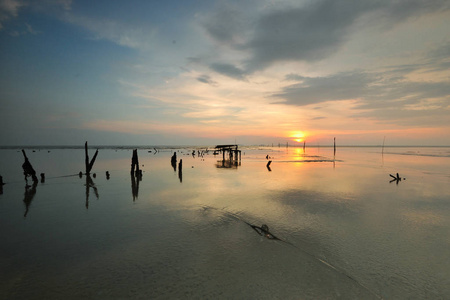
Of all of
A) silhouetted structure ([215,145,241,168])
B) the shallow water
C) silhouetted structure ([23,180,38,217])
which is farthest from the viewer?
silhouetted structure ([215,145,241,168])

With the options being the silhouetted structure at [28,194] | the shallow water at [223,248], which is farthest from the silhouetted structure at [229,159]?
the silhouetted structure at [28,194]

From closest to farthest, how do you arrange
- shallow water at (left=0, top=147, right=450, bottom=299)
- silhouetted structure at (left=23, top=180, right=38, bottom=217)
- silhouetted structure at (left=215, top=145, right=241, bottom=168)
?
shallow water at (left=0, top=147, right=450, bottom=299) < silhouetted structure at (left=23, top=180, right=38, bottom=217) < silhouetted structure at (left=215, top=145, right=241, bottom=168)

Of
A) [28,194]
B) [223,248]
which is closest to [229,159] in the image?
[28,194]

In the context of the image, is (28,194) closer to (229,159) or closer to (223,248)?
(223,248)

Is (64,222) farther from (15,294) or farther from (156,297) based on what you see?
(156,297)

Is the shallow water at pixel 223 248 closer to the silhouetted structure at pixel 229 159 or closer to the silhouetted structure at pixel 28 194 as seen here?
the silhouetted structure at pixel 28 194

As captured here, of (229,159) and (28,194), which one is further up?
(229,159)

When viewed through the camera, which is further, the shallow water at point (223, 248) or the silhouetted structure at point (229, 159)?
the silhouetted structure at point (229, 159)

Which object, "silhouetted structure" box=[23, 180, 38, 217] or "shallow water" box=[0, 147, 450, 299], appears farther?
"silhouetted structure" box=[23, 180, 38, 217]

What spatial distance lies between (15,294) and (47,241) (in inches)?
151

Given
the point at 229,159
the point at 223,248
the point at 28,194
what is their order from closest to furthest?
the point at 223,248, the point at 28,194, the point at 229,159

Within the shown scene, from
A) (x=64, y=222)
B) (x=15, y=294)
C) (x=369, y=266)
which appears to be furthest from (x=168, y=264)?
(x=64, y=222)

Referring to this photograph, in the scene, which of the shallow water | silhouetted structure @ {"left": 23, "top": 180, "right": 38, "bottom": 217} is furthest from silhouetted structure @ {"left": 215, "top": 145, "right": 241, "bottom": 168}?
silhouetted structure @ {"left": 23, "top": 180, "right": 38, "bottom": 217}

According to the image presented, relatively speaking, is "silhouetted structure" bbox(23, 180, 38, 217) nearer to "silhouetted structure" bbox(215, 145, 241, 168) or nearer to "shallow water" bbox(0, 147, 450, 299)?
"shallow water" bbox(0, 147, 450, 299)
